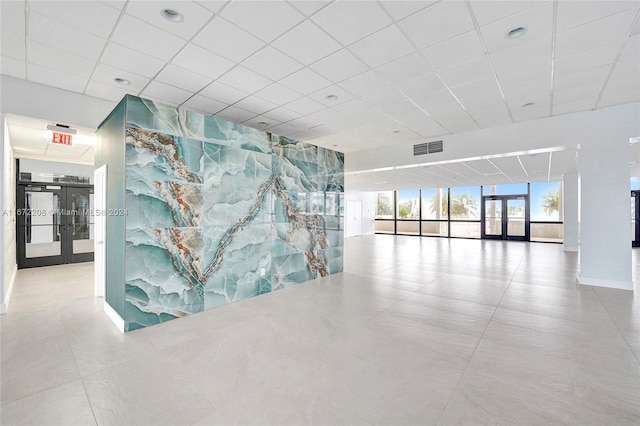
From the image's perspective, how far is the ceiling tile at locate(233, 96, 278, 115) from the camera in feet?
16.5

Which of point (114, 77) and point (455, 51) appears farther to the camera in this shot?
point (114, 77)

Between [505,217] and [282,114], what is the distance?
49.7 feet

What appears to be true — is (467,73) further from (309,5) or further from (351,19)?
(309,5)

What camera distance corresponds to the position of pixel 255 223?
527 cm

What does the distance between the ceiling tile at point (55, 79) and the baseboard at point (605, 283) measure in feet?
31.5

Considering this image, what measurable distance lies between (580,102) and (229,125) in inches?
249

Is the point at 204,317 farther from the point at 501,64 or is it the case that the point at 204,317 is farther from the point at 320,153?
the point at 501,64

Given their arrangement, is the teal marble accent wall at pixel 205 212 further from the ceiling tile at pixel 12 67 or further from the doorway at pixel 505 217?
the doorway at pixel 505 217

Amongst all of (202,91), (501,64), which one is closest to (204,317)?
(202,91)

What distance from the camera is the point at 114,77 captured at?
4.14 meters

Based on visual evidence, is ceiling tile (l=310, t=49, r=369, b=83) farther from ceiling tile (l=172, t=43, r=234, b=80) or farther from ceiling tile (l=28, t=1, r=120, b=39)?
ceiling tile (l=28, t=1, r=120, b=39)

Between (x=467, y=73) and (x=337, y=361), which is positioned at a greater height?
(x=467, y=73)

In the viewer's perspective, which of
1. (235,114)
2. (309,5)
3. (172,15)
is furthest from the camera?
(235,114)

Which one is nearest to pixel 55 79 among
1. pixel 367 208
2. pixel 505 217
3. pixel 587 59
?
pixel 587 59
